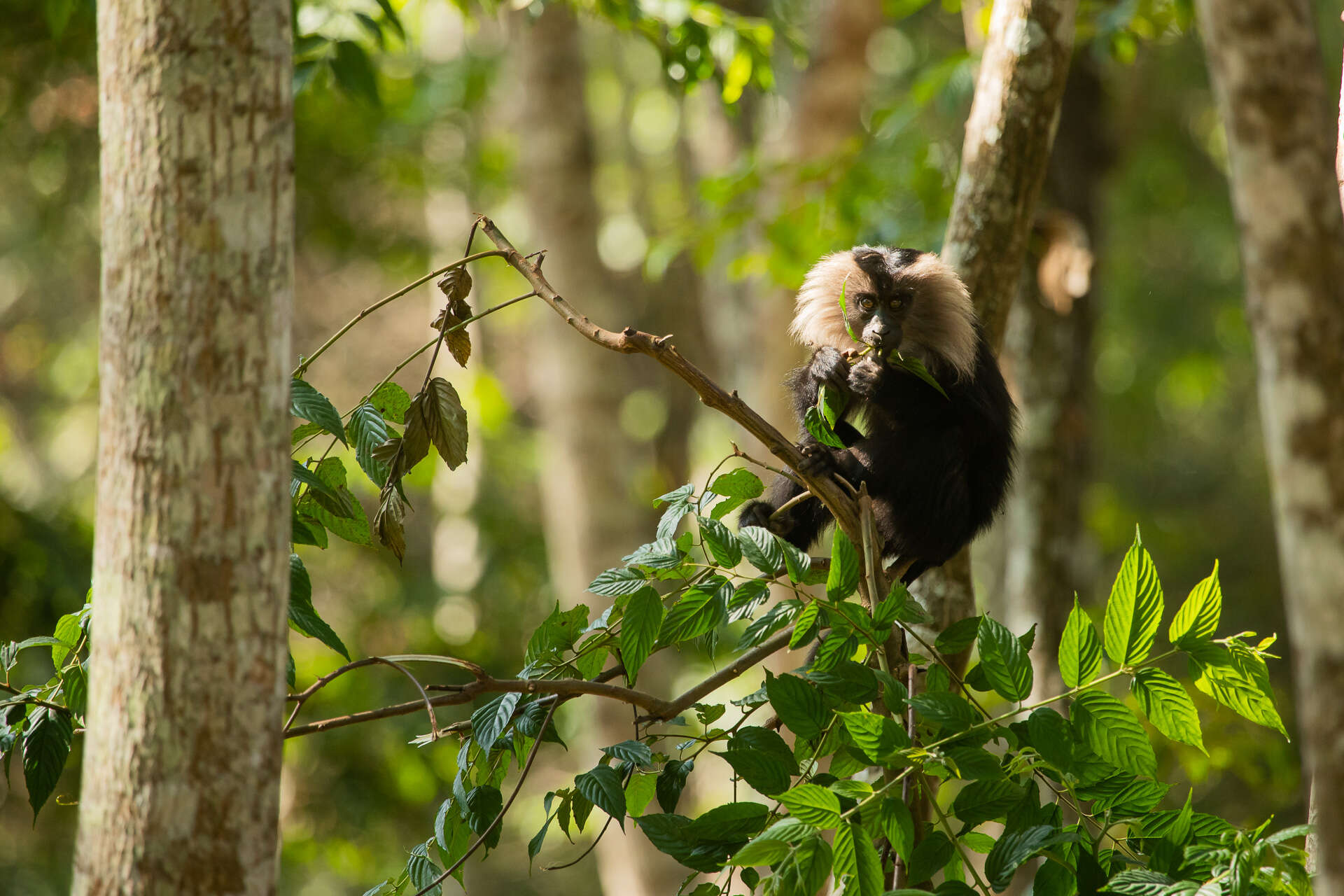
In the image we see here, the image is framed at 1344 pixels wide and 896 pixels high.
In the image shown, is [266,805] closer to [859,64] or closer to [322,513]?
[322,513]

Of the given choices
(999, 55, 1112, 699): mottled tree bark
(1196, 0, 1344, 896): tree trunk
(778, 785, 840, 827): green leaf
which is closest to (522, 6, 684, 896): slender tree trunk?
(999, 55, 1112, 699): mottled tree bark

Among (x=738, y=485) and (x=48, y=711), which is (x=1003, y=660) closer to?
(x=738, y=485)

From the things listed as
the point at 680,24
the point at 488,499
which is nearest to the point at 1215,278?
the point at 488,499

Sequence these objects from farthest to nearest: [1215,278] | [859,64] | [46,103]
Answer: [1215,278]
[46,103]
[859,64]

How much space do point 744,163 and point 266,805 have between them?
505cm

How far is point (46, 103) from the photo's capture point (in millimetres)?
8211

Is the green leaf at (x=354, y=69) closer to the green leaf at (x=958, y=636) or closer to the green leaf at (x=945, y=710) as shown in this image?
the green leaf at (x=958, y=636)

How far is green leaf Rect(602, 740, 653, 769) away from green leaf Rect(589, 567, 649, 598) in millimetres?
261

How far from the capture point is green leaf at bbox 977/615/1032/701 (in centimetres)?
184

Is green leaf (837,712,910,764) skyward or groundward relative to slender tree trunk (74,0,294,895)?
groundward

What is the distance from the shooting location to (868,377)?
340 cm

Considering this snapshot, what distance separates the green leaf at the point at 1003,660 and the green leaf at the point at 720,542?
1.39 feet

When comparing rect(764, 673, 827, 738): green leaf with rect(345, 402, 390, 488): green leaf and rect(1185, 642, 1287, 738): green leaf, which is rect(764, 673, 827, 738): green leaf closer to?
rect(1185, 642, 1287, 738): green leaf

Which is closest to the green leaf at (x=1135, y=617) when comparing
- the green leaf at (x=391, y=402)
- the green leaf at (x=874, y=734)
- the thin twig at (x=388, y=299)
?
the green leaf at (x=874, y=734)
